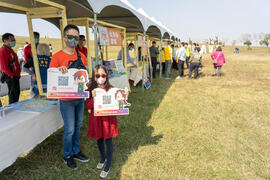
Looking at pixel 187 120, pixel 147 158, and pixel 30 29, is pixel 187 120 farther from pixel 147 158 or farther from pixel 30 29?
pixel 30 29

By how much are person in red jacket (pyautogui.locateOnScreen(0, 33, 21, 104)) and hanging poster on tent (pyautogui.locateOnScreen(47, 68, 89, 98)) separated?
88.7 inches

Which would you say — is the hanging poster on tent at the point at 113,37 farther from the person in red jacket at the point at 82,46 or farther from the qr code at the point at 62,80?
the qr code at the point at 62,80

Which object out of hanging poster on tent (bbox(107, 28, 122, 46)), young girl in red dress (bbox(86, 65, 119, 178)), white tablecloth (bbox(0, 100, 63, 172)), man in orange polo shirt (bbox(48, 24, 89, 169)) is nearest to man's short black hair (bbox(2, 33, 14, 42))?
white tablecloth (bbox(0, 100, 63, 172))

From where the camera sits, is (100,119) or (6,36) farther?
(6,36)

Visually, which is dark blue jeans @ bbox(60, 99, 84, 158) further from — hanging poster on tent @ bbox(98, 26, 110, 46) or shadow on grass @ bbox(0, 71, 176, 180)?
hanging poster on tent @ bbox(98, 26, 110, 46)

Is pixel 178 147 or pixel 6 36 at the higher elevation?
pixel 6 36

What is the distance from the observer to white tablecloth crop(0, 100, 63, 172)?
1.85 metres

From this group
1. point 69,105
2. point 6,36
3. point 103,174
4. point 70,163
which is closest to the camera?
point 69,105

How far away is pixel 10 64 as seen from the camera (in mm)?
3645

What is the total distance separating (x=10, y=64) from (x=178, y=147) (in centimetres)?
380

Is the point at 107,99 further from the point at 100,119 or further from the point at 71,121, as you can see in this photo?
the point at 71,121

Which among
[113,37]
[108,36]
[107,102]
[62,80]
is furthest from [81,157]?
[113,37]

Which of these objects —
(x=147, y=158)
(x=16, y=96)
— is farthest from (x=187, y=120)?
(x=16, y=96)

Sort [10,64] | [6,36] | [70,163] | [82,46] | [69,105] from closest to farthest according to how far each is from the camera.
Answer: [69,105] < [70,163] < [6,36] < [10,64] < [82,46]
